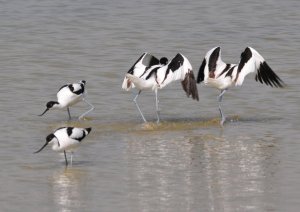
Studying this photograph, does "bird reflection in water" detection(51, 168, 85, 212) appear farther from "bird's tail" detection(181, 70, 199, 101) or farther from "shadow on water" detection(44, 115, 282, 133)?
"bird's tail" detection(181, 70, 199, 101)

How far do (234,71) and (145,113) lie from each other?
1.31 metres

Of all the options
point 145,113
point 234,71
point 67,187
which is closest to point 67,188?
point 67,187

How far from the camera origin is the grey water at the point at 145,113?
9000 mm

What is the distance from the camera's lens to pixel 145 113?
13414 mm

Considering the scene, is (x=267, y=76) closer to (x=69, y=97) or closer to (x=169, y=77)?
(x=169, y=77)

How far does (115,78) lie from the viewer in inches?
607

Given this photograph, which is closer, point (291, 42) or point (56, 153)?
point (56, 153)

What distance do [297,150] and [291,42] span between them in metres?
7.58

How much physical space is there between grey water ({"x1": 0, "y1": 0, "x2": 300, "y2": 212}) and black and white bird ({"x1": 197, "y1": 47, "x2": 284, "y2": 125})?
0.44 m

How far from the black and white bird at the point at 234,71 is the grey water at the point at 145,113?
0.44 meters

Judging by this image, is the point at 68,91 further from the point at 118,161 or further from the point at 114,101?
the point at 118,161

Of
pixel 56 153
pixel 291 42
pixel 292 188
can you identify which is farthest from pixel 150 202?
pixel 291 42

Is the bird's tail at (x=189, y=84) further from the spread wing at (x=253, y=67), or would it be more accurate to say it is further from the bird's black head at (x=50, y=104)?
the bird's black head at (x=50, y=104)

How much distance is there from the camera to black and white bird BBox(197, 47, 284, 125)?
12.9 m
